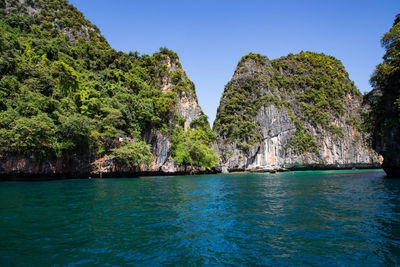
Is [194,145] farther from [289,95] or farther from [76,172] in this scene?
[289,95]

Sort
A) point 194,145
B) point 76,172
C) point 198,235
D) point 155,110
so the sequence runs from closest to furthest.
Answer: point 198,235
point 76,172
point 155,110
point 194,145

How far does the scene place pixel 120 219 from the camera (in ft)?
27.0

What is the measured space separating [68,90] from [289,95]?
271ft

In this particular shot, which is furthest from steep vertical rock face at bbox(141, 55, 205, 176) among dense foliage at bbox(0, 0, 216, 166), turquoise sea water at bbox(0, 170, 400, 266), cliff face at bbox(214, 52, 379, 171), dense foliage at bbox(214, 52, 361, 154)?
turquoise sea water at bbox(0, 170, 400, 266)

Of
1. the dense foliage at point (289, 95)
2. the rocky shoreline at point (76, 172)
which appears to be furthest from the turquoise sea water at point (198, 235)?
the dense foliage at point (289, 95)

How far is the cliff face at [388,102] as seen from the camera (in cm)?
2361

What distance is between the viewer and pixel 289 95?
93188mm

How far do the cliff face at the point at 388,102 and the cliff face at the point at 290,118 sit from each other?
40389 millimetres

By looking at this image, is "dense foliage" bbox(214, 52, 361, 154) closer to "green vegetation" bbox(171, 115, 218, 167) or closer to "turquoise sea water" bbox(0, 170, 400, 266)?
"green vegetation" bbox(171, 115, 218, 167)

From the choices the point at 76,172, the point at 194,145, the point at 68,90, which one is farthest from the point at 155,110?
the point at 76,172

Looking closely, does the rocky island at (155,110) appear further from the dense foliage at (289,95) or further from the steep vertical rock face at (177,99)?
the dense foliage at (289,95)

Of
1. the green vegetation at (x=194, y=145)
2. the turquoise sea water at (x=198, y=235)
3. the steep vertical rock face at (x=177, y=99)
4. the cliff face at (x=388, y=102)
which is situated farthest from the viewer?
the green vegetation at (x=194, y=145)

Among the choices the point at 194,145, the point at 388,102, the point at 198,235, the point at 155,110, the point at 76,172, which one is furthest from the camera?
the point at 194,145

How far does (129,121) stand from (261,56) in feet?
Answer: 249
